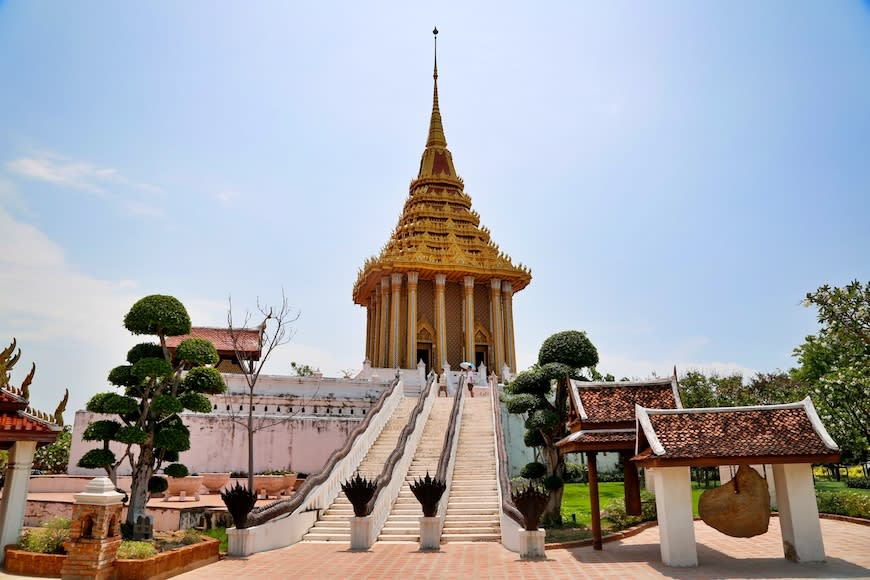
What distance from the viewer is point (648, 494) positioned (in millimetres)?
17812

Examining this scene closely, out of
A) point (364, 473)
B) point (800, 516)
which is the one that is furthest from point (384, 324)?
point (800, 516)

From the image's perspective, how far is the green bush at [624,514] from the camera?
1553cm

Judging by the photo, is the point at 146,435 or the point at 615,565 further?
the point at 146,435

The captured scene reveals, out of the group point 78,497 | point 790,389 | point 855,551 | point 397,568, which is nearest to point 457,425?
point 397,568

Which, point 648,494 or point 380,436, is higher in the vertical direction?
point 380,436

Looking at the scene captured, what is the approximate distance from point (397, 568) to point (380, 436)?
32.3ft

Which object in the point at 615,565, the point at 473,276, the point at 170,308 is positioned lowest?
the point at 615,565

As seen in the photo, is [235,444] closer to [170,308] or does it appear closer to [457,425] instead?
[457,425]

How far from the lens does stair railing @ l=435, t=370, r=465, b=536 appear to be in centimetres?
1478

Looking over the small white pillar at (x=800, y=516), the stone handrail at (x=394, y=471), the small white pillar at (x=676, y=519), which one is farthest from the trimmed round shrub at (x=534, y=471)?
the small white pillar at (x=800, y=516)

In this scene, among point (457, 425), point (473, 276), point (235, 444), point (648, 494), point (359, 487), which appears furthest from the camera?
point (473, 276)

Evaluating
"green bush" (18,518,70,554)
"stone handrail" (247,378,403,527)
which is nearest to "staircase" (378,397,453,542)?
"stone handrail" (247,378,403,527)

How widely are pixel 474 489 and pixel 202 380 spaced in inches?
275

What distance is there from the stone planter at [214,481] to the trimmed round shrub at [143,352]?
22.2ft
